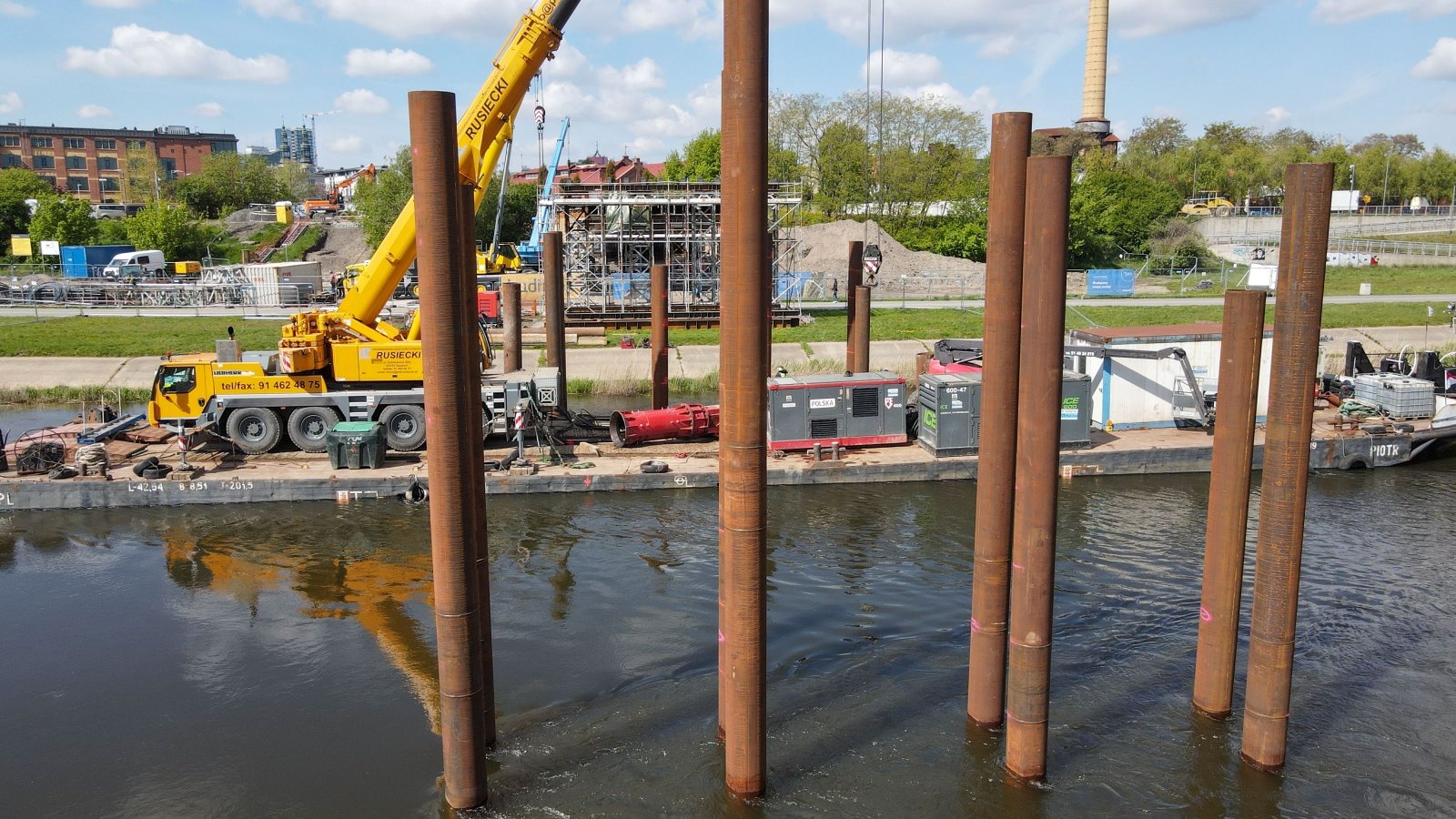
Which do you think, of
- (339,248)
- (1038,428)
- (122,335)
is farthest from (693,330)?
(339,248)

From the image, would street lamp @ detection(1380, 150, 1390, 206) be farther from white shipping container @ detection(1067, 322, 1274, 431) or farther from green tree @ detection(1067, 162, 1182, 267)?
white shipping container @ detection(1067, 322, 1274, 431)

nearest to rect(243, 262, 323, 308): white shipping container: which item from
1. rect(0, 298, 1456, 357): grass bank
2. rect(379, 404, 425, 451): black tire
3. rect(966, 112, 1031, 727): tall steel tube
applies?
rect(0, 298, 1456, 357): grass bank

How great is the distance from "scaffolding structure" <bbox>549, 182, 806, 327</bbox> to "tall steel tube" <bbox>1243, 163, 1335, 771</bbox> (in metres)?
32.5

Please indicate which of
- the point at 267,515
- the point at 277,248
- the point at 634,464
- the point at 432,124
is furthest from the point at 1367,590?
the point at 277,248

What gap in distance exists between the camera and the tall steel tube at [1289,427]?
27.5 ft

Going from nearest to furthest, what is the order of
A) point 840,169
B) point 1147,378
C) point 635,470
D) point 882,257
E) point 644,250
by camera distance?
point 635,470 → point 1147,378 → point 644,250 → point 882,257 → point 840,169

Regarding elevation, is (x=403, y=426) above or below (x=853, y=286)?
below

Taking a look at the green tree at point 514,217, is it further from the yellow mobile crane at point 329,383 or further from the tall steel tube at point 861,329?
the tall steel tube at point 861,329

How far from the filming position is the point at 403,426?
21.4 metres

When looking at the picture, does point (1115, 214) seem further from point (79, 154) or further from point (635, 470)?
point (79, 154)

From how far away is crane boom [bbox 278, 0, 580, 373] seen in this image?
Answer: 19781 mm

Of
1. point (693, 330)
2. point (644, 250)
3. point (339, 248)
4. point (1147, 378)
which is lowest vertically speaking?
point (1147, 378)

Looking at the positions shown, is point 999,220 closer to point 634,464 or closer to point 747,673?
point 747,673

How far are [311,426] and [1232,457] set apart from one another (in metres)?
18.2
